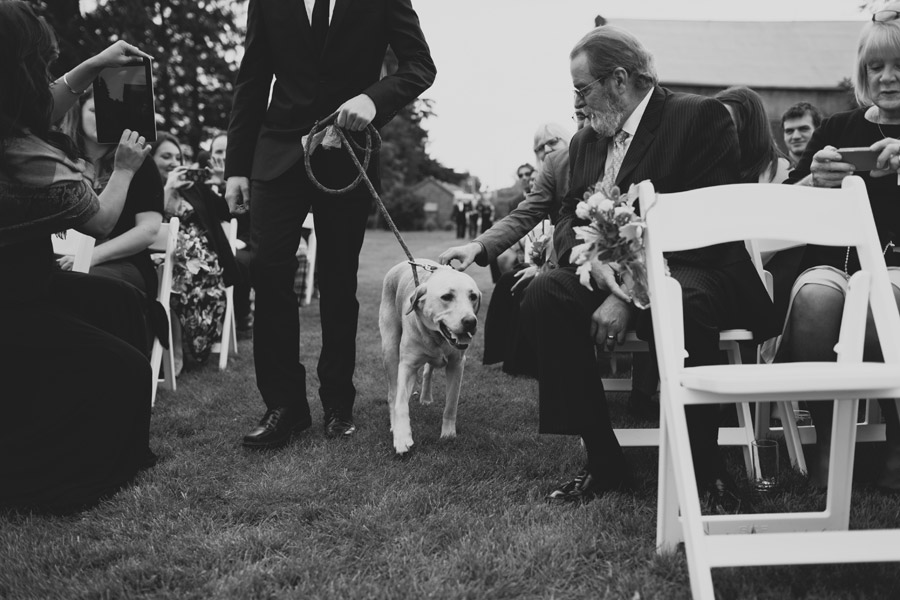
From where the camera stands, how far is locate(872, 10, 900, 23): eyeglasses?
3.37 meters

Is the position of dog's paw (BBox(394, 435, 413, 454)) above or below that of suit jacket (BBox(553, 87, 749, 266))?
below

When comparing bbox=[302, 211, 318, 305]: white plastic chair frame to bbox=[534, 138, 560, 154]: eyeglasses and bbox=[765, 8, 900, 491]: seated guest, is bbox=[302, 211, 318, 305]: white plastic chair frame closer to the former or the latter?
bbox=[534, 138, 560, 154]: eyeglasses

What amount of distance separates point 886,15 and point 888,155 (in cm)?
76

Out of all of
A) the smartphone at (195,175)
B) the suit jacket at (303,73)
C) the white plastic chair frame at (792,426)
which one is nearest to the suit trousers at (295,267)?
the suit jacket at (303,73)

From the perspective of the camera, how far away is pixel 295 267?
4082 mm

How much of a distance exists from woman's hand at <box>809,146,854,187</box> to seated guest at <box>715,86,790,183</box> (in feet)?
5.29

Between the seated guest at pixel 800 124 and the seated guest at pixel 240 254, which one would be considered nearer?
the seated guest at pixel 800 124

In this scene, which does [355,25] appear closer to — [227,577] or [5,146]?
[5,146]

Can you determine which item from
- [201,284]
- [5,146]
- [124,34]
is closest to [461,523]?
→ [5,146]

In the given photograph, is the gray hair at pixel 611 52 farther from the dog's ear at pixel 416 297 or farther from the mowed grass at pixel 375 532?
the mowed grass at pixel 375 532

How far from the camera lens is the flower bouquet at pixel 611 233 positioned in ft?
8.23

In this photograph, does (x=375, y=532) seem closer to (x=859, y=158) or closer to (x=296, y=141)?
(x=296, y=141)

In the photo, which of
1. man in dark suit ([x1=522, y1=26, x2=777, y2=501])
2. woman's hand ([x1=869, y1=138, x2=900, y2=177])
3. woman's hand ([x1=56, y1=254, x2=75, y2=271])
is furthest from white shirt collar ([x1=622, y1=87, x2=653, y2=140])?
woman's hand ([x1=56, y1=254, x2=75, y2=271])

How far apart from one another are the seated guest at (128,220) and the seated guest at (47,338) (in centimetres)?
128
